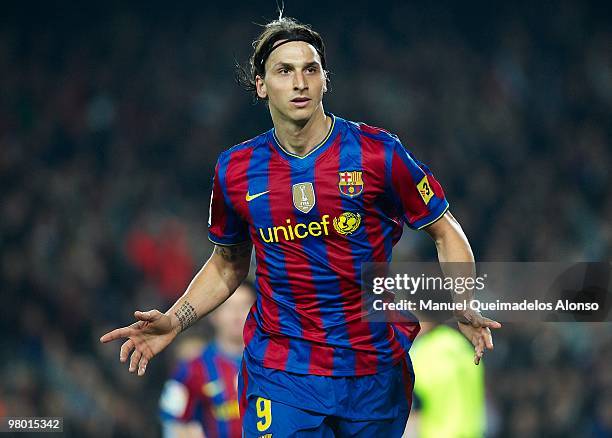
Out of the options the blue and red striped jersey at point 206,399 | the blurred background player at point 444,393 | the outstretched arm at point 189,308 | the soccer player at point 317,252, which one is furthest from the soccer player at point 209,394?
the soccer player at point 317,252

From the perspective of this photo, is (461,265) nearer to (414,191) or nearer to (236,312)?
(414,191)

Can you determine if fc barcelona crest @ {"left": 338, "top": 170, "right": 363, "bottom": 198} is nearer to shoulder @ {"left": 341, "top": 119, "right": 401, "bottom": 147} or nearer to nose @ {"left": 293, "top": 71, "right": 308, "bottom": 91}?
shoulder @ {"left": 341, "top": 119, "right": 401, "bottom": 147}

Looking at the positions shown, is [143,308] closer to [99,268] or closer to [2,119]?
[99,268]

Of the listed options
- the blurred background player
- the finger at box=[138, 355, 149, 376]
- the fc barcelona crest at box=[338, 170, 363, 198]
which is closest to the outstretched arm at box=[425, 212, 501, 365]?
the fc barcelona crest at box=[338, 170, 363, 198]

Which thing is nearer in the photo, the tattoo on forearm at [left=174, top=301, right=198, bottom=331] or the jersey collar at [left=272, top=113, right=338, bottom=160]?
the jersey collar at [left=272, top=113, right=338, bottom=160]

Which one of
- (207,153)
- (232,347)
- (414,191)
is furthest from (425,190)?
(207,153)

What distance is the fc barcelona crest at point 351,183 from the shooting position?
12.1 feet

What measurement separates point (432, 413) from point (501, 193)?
4546 millimetres

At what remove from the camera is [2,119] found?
10195 mm

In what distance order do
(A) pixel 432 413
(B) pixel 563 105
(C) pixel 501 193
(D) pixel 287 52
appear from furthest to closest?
1. (B) pixel 563 105
2. (C) pixel 501 193
3. (A) pixel 432 413
4. (D) pixel 287 52

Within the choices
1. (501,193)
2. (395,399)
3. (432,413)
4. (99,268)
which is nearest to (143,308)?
(99,268)

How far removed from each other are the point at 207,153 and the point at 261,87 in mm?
6190

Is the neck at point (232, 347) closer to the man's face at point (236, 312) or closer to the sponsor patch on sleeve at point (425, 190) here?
the man's face at point (236, 312)

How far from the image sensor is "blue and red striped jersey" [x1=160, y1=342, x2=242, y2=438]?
214 inches
